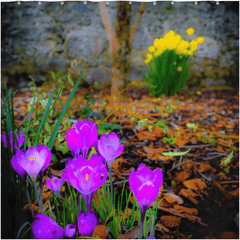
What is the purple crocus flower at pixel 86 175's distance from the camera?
389mm

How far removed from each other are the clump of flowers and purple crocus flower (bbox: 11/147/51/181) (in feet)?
7.00

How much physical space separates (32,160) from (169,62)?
241 cm

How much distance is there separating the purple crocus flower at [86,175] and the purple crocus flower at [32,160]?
0.07 meters

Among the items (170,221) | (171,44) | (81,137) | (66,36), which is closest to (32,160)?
(81,137)

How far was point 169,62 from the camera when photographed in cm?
257

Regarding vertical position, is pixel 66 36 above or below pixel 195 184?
above

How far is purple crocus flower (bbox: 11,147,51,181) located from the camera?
1.42 ft

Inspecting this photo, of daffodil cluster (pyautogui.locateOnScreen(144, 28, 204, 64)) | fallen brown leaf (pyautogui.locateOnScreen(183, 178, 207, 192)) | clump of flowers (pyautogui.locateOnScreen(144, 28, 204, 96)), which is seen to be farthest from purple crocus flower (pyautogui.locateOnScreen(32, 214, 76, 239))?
daffodil cluster (pyautogui.locateOnScreen(144, 28, 204, 64))

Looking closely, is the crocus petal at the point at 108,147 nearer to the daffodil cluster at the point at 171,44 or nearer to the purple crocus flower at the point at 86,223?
the purple crocus flower at the point at 86,223

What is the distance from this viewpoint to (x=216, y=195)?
90cm

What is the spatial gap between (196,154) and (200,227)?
554mm

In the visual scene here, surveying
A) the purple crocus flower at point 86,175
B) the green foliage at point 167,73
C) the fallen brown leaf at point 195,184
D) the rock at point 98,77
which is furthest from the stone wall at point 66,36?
the purple crocus flower at point 86,175

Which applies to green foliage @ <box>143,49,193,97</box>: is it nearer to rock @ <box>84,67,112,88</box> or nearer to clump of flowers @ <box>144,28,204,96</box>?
clump of flowers @ <box>144,28,204,96</box>

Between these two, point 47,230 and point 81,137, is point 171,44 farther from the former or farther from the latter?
point 47,230
